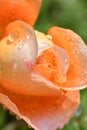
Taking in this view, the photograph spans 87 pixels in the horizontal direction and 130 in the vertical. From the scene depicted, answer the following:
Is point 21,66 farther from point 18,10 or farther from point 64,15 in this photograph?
point 64,15

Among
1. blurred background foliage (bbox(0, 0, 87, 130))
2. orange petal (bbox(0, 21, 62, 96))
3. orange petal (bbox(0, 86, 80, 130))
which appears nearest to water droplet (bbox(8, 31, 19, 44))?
orange petal (bbox(0, 21, 62, 96))

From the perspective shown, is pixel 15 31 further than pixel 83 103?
No

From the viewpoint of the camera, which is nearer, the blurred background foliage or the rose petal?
the rose petal

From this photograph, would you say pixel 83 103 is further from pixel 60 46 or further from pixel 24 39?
pixel 24 39

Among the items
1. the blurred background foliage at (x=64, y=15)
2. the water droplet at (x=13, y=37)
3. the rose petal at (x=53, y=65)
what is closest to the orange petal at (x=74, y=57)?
the rose petal at (x=53, y=65)

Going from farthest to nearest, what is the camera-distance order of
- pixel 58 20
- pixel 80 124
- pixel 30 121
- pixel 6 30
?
1. pixel 58 20
2. pixel 80 124
3. pixel 6 30
4. pixel 30 121

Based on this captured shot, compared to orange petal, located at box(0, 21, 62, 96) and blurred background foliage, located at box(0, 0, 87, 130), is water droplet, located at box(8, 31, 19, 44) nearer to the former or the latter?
orange petal, located at box(0, 21, 62, 96)

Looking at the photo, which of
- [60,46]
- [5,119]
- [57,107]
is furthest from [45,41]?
[5,119]
